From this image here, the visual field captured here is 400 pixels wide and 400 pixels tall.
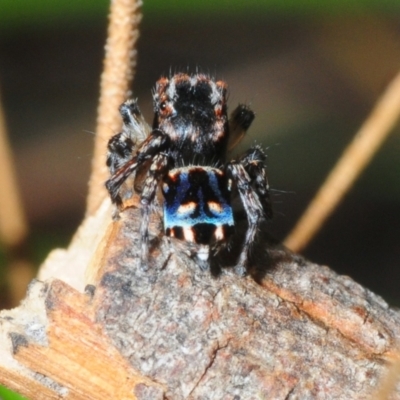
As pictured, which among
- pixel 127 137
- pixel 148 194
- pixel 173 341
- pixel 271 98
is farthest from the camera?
pixel 271 98

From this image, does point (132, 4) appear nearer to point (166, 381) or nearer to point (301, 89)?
point (166, 381)

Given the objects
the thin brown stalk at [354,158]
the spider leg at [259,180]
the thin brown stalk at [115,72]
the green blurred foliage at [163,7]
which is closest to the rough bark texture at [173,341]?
the spider leg at [259,180]

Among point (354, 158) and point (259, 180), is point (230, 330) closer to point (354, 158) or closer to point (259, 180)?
→ point (259, 180)

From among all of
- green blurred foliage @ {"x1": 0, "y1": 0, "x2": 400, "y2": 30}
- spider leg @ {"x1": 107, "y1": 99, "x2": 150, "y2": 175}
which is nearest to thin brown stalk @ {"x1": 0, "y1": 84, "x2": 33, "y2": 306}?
green blurred foliage @ {"x1": 0, "y1": 0, "x2": 400, "y2": 30}

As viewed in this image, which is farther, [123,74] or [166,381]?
[123,74]

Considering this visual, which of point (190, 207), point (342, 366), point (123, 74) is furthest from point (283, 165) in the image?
point (342, 366)

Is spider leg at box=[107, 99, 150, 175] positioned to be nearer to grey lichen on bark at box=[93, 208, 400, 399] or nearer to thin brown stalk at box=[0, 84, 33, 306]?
grey lichen on bark at box=[93, 208, 400, 399]

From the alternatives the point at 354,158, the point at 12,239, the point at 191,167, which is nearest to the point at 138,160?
the point at 191,167
